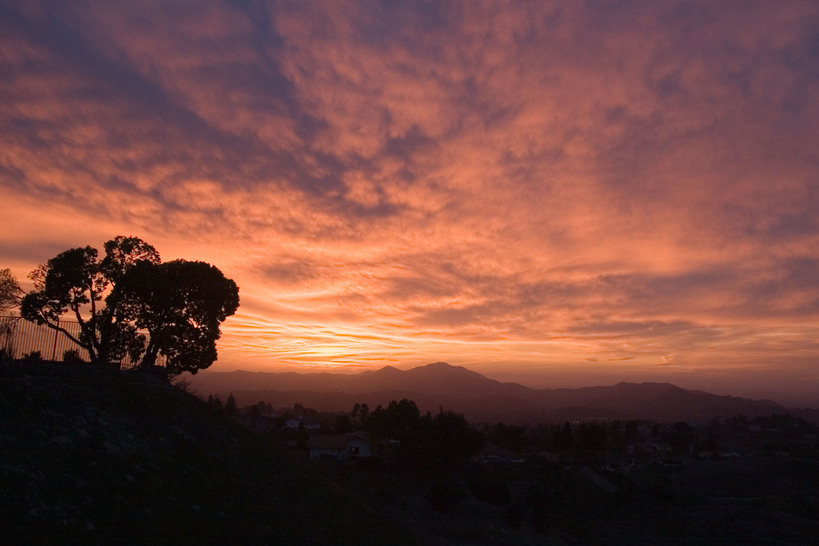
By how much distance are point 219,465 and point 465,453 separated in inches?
1735

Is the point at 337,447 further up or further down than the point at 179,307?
further down

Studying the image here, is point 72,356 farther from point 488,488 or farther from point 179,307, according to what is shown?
point 488,488

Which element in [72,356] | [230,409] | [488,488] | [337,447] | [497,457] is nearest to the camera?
[72,356]

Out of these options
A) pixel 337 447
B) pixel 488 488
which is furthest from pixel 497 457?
pixel 488 488

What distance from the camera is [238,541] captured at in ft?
44.9

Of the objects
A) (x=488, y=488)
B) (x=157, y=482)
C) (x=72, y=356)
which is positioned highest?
(x=72, y=356)

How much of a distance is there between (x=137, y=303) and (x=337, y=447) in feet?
125

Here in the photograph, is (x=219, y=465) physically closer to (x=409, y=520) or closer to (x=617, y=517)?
(x=409, y=520)

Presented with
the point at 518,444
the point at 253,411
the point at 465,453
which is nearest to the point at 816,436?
the point at 518,444

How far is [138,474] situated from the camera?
45.3 feet

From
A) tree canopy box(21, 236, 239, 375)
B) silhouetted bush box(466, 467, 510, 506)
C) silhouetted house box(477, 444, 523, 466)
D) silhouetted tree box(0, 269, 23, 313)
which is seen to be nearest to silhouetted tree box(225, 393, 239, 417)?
tree canopy box(21, 236, 239, 375)

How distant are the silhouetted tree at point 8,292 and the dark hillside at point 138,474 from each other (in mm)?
12059

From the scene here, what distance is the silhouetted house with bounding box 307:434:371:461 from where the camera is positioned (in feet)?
196

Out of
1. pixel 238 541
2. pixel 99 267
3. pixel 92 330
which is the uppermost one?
pixel 99 267
